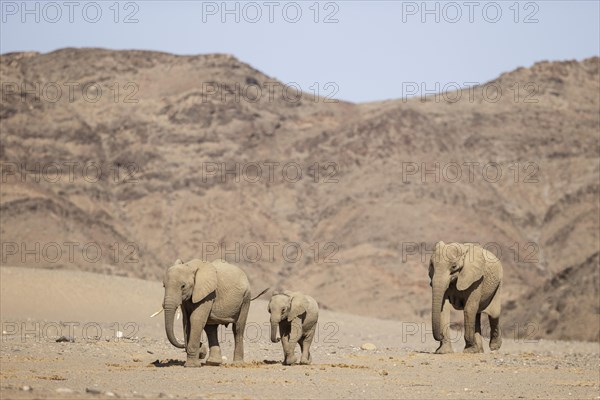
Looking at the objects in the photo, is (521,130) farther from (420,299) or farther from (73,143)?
(73,143)

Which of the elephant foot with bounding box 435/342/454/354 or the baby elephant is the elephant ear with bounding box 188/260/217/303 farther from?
the elephant foot with bounding box 435/342/454/354

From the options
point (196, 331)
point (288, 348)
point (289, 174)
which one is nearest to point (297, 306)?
point (288, 348)

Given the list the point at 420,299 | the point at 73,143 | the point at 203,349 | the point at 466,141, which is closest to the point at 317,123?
the point at 466,141

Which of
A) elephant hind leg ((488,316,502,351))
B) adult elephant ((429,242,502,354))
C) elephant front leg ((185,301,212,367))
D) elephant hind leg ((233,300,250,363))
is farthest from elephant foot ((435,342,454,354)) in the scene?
elephant front leg ((185,301,212,367))

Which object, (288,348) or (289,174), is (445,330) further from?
(289,174)

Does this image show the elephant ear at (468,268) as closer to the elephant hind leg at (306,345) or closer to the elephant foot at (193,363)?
the elephant hind leg at (306,345)

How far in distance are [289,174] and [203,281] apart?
7240 cm

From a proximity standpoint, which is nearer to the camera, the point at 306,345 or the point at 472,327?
the point at 306,345

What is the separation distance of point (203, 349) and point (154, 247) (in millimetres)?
61344

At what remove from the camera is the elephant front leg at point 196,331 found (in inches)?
933

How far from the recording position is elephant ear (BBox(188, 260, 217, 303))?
23.5 meters

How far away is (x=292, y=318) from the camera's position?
986 inches

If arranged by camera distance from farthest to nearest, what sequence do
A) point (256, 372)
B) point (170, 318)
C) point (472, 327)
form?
point (472, 327) < point (256, 372) < point (170, 318)

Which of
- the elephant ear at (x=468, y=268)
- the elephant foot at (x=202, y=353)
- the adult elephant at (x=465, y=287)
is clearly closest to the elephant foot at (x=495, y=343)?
the adult elephant at (x=465, y=287)
